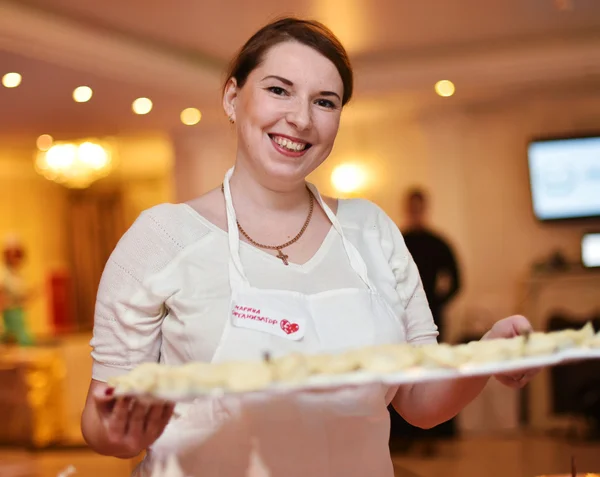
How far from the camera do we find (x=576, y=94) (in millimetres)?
7086

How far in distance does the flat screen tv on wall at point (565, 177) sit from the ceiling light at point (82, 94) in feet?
12.1

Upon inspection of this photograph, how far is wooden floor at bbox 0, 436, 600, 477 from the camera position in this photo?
5.30 metres

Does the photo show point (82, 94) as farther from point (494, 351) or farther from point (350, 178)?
point (494, 351)

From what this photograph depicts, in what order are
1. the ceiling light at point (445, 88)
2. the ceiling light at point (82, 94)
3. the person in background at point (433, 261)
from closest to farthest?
the ceiling light at point (82, 94) < the person in background at point (433, 261) < the ceiling light at point (445, 88)

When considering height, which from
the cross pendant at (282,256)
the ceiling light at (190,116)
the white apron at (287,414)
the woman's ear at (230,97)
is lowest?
the white apron at (287,414)

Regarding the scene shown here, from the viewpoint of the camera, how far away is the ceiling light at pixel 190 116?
6.96 metres

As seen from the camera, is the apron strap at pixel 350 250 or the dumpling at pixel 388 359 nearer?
the dumpling at pixel 388 359

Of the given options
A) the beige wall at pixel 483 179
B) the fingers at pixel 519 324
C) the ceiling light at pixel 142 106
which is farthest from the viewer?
the beige wall at pixel 483 179

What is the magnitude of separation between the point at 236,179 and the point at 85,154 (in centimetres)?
615

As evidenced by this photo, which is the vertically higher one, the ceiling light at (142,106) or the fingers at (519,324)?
the ceiling light at (142,106)

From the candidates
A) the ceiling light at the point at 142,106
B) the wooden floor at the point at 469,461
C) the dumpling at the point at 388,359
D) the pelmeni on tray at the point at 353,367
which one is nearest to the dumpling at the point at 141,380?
the pelmeni on tray at the point at 353,367

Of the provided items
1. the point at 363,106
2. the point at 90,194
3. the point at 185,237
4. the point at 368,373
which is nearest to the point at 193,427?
the point at 185,237

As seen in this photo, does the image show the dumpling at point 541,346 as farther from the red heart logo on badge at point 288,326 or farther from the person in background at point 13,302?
the person in background at point 13,302

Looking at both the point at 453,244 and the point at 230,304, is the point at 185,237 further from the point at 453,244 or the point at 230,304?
the point at 453,244
